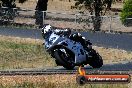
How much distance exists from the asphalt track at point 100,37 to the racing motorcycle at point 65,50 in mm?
12841

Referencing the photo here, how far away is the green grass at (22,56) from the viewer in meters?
25.0

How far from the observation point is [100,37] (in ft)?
131

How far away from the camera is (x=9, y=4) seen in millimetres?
53812

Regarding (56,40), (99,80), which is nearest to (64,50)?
(56,40)

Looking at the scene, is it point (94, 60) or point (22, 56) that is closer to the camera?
point (94, 60)

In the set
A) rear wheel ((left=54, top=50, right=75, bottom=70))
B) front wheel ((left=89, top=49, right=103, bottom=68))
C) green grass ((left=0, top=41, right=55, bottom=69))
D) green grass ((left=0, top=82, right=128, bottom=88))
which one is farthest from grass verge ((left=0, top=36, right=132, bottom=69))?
green grass ((left=0, top=82, right=128, bottom=88))

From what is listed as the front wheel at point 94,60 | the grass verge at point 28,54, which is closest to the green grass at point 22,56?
the grass verge at point 28,54

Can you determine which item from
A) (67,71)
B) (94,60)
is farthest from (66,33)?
(94,60)

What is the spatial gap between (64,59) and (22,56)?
800cm

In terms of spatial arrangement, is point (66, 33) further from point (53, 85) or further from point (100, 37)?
point (100, 37)

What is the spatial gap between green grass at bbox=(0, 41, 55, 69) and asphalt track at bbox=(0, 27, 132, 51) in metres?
5.14

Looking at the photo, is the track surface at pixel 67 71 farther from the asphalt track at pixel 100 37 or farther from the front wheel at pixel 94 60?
the asphalt track at pixel 100 37

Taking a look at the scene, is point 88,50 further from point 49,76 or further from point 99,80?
point 99,80

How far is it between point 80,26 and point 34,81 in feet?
100
